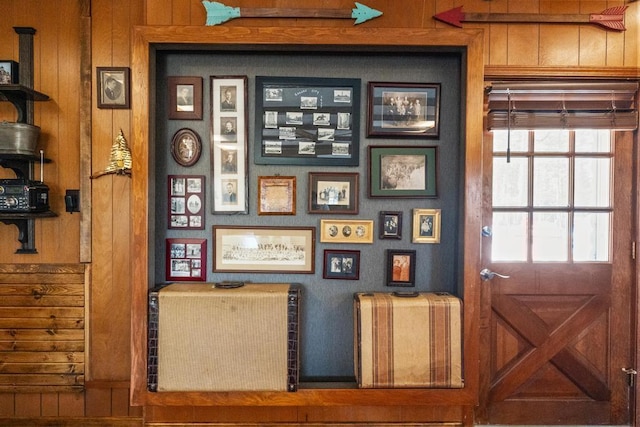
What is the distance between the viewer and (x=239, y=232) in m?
1.99

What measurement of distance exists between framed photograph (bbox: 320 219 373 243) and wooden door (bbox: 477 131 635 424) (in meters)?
0.73

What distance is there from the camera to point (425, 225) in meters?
1.98

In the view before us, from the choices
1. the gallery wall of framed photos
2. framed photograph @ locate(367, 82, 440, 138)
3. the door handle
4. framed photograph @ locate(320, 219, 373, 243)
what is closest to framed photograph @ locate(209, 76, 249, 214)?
the gallery wall of framed photos

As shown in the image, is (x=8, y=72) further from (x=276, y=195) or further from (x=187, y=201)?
(x=276, y=195)

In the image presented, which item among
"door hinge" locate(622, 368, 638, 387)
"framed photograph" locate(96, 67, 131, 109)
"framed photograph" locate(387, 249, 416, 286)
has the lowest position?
"door hinge" locate(622, 368, 638, 387)

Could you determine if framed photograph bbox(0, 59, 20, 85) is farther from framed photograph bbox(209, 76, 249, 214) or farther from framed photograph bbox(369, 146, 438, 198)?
framed photograph bbox(369, 146, 438, 198)

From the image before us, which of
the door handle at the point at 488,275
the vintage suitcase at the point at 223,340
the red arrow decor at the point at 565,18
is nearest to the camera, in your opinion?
the vintage suitcase at the point at 223,340

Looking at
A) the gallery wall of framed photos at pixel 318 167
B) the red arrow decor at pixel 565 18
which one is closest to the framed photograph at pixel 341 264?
the gallery wall of framed photos at pixel 318 167

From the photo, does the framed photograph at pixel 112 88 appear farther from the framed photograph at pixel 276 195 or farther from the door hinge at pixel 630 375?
the door hinge at pixel 630 375

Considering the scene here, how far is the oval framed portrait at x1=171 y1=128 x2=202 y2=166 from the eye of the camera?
197 cm

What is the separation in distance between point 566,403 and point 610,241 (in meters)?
1.01

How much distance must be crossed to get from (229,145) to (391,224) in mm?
996

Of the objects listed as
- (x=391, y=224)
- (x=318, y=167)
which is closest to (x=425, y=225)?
(x=391, y=224)

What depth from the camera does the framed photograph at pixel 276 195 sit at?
198 cm
